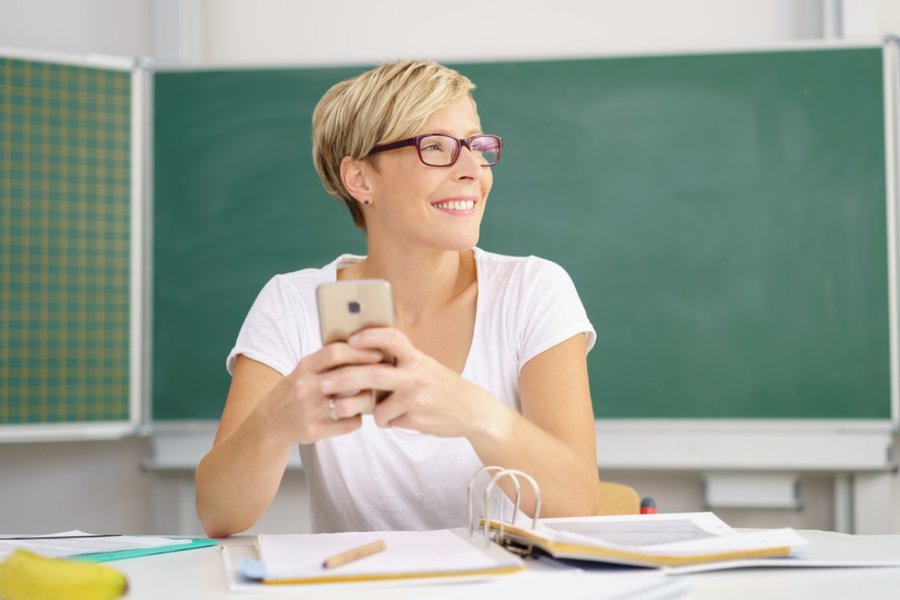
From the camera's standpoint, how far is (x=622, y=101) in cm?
293

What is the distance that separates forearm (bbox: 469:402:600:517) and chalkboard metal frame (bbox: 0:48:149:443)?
1.96 metres

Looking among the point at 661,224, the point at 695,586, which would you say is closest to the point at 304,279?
the point at 695,586

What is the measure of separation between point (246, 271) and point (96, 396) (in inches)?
24.5

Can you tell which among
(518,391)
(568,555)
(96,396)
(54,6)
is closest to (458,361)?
(518,391)

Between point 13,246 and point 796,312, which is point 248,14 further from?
→ point 796,312

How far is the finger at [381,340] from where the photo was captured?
106cm

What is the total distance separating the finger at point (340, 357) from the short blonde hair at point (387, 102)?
23.1 inches

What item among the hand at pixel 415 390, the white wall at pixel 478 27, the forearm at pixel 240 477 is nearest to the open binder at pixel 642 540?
the hand at pixel 415 390

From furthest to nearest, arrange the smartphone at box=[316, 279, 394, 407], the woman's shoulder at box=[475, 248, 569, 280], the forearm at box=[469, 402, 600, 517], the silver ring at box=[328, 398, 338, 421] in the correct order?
the woman's shoulder at box=[475, 248, 569, 280], the forearm at box=[469, 402, 600, 517], the silver ring at box=[328, 398, 338, 421], the smartphone at box=[316, 279, 394, 407]

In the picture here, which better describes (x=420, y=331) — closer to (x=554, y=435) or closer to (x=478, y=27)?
(x=554, y=435)

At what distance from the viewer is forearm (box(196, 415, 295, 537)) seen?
1.26 metres

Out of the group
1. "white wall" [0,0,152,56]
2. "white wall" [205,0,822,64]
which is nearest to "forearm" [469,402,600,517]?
"white wall" [205,0,822,64]

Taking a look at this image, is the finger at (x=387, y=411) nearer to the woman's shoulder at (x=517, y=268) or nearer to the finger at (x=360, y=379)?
A: the finger at (x=360, y=379)

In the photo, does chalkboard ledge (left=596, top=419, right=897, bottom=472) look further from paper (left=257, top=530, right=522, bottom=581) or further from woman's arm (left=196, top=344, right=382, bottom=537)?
paper (left=257, top=530, right=522, bottom=581)
